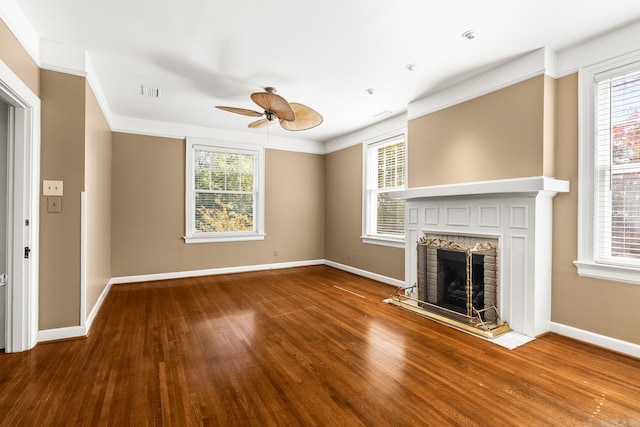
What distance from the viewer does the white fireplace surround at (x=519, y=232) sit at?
9.68 ft

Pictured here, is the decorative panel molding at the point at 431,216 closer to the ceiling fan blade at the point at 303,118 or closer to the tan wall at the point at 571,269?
the tan wall at the point at 571,269

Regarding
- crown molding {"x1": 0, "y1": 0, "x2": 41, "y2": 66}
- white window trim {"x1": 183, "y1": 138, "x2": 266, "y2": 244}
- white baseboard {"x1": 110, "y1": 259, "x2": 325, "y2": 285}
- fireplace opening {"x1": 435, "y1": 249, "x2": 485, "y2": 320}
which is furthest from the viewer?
white window trim {"x1": 183, "y1": 138, "x2": 266, "y2": 244}

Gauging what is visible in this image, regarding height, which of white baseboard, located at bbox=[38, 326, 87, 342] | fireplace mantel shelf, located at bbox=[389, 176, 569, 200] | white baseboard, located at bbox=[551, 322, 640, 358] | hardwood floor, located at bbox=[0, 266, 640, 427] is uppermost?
fireplace mantel shelf, located at bbox=[389, 176, 569, 200]

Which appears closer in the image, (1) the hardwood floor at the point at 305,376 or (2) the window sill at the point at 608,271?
(1) the hardwood floor at the point at 305,376

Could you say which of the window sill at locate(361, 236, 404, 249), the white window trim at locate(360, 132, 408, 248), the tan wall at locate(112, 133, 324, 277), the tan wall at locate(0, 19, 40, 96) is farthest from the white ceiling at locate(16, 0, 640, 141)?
the window sill at locate(361, 236, 404, 249)

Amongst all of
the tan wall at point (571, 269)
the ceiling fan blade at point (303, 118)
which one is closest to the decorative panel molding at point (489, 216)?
the tan wall at point (571, 269)

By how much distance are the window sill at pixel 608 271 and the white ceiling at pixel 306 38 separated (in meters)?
2.03

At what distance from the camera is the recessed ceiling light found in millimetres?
2691

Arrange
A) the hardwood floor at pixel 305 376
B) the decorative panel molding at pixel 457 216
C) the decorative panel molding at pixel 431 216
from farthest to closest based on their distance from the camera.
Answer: the decorative panel molding at pixel 431 216 → the decorative panel molding at pixel 457 216 → the hardwood floor at pixel 305 376

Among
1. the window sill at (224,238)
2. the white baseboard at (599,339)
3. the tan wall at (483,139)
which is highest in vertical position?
the tan wall at (483,139)

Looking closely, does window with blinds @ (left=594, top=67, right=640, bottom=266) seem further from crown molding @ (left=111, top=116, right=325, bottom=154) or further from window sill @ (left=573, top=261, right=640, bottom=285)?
crown molding @ (left=111, top=116, right=325, bottom=154)

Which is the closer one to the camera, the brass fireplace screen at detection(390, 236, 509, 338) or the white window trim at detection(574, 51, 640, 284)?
the white window trim at detection(574, 51, 640, 284)

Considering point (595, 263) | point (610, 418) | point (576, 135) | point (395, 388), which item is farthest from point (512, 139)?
point (395, 388)

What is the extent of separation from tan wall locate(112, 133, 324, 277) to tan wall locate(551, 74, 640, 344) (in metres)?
4.60
